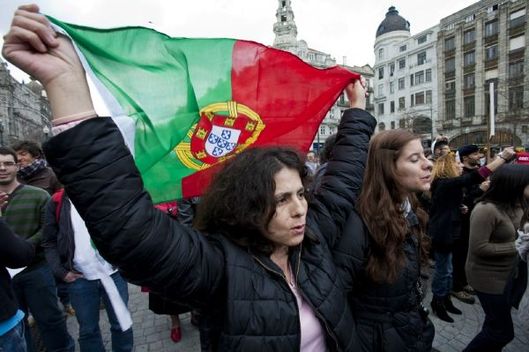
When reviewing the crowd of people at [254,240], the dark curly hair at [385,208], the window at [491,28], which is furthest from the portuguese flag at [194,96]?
the window at [491,28]

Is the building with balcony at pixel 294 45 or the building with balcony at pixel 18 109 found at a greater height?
the building with balcony at pixel 294 45

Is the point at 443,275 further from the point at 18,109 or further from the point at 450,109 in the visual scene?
the point at 18,109

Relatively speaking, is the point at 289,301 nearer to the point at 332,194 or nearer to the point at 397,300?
the point at 332,194

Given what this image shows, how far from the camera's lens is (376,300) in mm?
1944

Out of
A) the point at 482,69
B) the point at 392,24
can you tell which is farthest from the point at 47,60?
the point at 392,24

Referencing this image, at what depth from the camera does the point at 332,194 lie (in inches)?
73.7

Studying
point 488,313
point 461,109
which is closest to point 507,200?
point 488,313

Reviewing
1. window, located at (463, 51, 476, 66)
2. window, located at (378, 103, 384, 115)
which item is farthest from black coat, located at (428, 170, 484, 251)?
window, located at (378, 103, 384, 115)

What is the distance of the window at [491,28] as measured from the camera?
1535 inches

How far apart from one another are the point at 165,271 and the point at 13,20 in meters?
0.88

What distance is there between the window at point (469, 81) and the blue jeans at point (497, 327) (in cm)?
4688

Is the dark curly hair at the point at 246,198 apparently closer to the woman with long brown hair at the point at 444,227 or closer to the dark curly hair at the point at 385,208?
the dark curly hair at the point at 385,208

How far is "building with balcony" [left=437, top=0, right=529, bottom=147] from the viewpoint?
33125 mm

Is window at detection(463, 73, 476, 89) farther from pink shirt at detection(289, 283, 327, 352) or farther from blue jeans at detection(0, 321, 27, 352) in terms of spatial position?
blue jeans at detection(0, 321, 27, 352)
